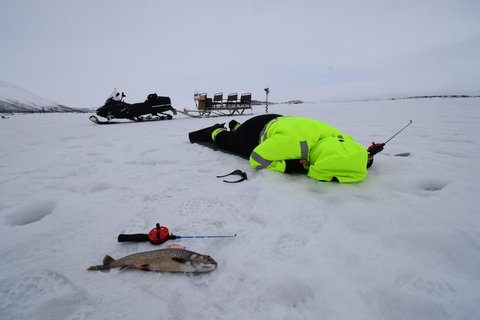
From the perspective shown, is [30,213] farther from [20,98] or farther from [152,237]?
[20,98]

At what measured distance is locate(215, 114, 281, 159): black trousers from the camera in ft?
9.27

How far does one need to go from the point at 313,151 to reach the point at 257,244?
1331mm

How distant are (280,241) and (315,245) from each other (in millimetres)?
211

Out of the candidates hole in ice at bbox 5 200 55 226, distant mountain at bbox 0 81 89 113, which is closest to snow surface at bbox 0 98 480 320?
hole in ice at bbox 5 200 55 226

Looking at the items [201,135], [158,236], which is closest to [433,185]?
[158,236]

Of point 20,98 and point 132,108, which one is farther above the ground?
point 20,98

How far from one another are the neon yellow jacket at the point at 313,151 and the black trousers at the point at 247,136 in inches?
15.3

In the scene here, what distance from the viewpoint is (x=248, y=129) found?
296 cm

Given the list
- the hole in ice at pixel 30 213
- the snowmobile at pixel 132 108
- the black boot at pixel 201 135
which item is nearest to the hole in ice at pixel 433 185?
the black boot at pixel 201 135

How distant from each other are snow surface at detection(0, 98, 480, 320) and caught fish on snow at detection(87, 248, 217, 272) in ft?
0.14

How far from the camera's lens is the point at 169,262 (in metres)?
1.04

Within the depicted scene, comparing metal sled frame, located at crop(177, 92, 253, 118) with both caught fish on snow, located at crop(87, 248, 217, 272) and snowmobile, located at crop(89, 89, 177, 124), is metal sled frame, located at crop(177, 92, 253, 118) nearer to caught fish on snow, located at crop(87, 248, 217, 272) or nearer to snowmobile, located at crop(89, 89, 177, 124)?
snowmobile, located at crop(89, 89, 177, 124)

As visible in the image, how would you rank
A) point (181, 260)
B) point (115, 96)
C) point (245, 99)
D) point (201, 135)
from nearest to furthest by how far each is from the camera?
point (181, 260), point (201, 135), point (115, 96), point (245, 99)

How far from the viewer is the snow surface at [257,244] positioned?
2.92 feet
